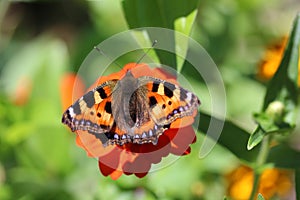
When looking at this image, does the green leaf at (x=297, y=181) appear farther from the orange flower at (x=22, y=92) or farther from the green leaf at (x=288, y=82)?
the orange flower at (x=22, y=92)

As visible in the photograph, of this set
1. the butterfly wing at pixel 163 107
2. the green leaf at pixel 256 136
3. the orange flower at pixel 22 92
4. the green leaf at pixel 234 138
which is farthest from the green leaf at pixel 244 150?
the orange flower at pixel 22 92

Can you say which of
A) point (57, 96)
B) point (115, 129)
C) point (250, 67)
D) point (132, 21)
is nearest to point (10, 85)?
point (57, 96)

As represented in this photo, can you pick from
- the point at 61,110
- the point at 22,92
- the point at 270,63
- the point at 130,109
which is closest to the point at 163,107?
the point at 130,109

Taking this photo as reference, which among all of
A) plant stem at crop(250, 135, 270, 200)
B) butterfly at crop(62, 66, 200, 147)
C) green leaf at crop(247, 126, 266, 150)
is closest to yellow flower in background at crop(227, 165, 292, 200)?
plant stem at crop(250, 135, 270, 200)

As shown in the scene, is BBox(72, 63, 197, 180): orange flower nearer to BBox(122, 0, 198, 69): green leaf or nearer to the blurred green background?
BBox(122, 0, 198, 69): green leaf

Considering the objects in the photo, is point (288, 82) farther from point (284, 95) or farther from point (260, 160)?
point (260, 160)

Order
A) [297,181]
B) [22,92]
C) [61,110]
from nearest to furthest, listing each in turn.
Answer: [297,181] < [61,110] < [22,92]
